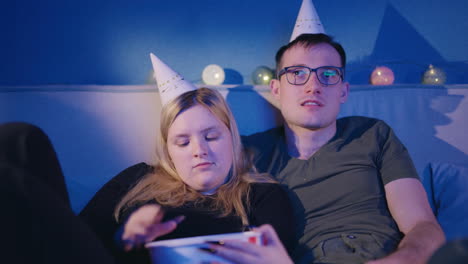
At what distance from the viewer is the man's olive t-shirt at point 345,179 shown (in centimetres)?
113

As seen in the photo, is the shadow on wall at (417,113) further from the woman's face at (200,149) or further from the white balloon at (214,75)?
the woman's face at (200,149)

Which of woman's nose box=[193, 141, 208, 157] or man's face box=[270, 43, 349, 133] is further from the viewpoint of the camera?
man's face box=[270, 43, 349, 133]

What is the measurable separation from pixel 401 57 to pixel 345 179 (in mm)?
1192

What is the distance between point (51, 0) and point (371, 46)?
5.73 feet

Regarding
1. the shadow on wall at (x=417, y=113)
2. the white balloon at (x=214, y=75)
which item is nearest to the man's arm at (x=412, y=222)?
the shadow on wall at (x=417, y=113)

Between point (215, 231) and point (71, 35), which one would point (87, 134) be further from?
point (215, 231)

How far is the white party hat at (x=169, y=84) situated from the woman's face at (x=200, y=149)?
0.13m

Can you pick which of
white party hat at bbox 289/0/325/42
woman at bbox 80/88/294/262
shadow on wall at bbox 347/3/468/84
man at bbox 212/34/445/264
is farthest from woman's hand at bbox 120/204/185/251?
shadow on wall at bbox 347/3/468/84

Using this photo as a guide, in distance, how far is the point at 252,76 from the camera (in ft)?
6.00

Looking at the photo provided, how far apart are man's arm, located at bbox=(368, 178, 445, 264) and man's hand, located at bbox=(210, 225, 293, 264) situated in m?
0.32

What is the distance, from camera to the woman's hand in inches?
32.9

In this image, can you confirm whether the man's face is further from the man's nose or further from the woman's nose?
the woman's nose

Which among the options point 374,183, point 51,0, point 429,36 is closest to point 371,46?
point 429,36

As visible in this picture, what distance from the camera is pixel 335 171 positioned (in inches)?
48.6
